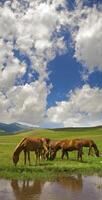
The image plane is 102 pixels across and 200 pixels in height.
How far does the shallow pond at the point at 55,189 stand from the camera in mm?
18469

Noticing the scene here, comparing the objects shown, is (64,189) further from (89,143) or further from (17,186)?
(89,143)

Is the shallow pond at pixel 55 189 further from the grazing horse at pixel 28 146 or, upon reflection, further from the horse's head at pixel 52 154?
the horse's head at pixel 52 154

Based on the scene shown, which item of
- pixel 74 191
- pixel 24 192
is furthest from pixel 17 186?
pixel 74 191

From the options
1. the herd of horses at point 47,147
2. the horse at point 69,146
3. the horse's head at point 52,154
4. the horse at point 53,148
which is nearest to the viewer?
the herd of horses at point 47,147

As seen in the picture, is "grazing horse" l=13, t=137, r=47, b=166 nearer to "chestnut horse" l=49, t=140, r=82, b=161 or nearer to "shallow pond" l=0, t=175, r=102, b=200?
"chestnut horse" l=49, t=140, r=82, b=161

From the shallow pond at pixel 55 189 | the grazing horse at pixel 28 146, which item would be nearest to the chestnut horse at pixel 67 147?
the grazing horse at pixel 28 146

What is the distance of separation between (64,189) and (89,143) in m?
20.8

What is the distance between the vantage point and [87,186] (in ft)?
72.3

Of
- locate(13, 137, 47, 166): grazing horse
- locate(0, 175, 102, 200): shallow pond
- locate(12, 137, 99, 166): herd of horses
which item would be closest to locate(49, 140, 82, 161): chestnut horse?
locate(12, 137, 99, 166): herd of horses

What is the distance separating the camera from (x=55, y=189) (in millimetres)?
20656

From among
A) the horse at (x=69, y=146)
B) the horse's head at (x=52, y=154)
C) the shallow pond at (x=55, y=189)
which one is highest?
the horse at (x=69, y=146)

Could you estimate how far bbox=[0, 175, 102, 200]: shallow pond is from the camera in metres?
18.5

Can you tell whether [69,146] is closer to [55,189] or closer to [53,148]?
[53,148]

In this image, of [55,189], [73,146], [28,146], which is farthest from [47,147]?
[55,189]
